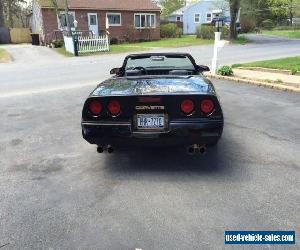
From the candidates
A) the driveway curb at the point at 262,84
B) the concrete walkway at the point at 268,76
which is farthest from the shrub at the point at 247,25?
the driveway curb at the point at 262,84

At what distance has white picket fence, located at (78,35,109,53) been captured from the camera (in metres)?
23.4

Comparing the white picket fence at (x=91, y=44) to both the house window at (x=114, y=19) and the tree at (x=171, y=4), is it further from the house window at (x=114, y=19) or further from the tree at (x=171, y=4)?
the tree at (x=171, y=4)

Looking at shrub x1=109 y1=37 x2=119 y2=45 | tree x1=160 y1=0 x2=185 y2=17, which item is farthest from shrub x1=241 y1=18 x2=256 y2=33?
tree x1=160 y1=0 x2=185 y2=17

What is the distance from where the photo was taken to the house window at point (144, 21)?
114ft

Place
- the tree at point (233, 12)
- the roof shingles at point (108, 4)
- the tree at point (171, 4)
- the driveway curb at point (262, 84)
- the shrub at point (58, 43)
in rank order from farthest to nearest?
1. the tree at point (171, 4)
2. the roof shingles at point (108, 4)
3. the tree at point (233, 12)
4. the shrub at point (58, 43)
5. the driveway curb at point (262, 84)

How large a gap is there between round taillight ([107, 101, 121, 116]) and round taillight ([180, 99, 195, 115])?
75cm

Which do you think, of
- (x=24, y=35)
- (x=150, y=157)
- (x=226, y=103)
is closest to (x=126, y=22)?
(x=24, y=35)

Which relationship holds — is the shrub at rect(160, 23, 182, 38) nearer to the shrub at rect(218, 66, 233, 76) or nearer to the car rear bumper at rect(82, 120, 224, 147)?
the shrub at rect(218, 66, 233, 76)

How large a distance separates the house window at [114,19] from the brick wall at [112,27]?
1.00 ft

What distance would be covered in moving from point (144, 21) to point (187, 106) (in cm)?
3309

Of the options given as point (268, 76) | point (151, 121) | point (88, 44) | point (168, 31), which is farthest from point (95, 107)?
point (168, 31)

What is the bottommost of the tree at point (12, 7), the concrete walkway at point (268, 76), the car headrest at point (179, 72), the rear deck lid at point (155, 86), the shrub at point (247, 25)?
the concrete walkway at point (268, 76)

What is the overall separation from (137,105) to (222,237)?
1787mm

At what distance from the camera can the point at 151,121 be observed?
4008 millimetres
